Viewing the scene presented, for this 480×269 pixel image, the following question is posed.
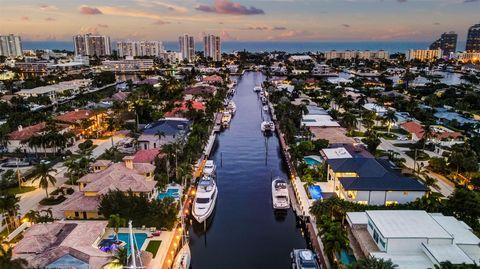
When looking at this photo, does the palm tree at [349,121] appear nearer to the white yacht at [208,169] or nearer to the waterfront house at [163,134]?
the waterfront house at [163,134]

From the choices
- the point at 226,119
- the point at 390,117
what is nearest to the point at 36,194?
the point at 226,119

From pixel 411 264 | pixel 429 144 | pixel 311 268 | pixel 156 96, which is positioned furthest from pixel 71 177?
pixel 156 96

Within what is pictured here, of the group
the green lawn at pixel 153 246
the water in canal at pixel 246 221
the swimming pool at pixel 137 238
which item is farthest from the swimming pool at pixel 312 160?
the swimming pool at pixel 137 238

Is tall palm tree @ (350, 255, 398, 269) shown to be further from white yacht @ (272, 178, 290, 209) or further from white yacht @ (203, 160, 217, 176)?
white yacht @ (203, 160, 217, 176)

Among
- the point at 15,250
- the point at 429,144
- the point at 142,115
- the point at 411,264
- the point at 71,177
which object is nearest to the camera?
the point at 411,264

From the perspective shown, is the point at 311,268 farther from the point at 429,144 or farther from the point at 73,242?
the point at 429,144

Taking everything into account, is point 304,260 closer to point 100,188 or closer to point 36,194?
point 100,188

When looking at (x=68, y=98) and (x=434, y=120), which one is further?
(x=68, y=98)

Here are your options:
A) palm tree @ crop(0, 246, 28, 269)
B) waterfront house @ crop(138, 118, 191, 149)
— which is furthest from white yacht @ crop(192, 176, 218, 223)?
palm tree @ crop(0, 246, 28, 269)
